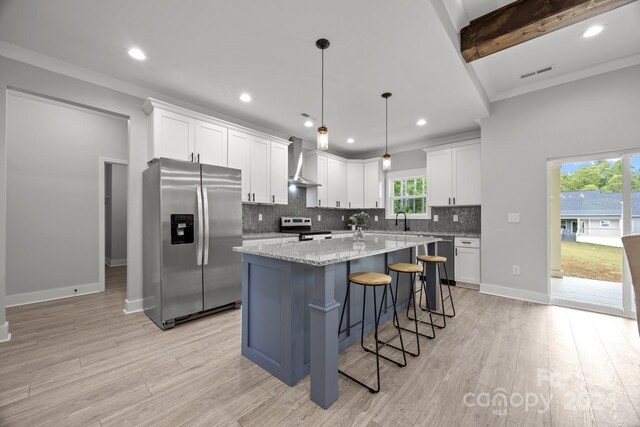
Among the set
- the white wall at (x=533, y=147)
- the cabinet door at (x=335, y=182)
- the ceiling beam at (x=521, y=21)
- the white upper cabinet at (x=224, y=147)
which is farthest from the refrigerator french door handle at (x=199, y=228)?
the white wall at (x=533, y=147)

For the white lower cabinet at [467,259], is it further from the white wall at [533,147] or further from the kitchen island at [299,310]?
the kitchen island at [299,310]

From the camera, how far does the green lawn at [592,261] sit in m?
3.27

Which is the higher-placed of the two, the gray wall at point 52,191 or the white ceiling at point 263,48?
the white ceiling at point 263,48

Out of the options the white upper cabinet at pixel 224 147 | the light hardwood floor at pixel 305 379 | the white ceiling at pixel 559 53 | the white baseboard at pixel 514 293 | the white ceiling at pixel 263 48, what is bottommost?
the light hardwood floor at pixel 305 379

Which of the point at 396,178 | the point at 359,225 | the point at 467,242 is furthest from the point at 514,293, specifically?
the point at 396,178

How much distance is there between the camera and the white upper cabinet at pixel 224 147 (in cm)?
316

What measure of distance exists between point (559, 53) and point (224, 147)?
427 centimetres

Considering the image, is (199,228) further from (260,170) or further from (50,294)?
(50,294)

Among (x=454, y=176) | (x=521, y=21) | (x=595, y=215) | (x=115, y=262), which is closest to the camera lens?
(x=521, y=21)

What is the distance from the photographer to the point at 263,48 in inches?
95.9

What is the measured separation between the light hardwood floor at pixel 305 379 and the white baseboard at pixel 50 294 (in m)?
0.79

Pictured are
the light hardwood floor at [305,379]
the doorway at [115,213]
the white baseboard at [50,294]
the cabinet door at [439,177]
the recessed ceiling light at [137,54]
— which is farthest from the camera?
the doorway at [115,213]

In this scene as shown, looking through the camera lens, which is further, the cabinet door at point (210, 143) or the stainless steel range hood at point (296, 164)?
the stainless steel range hood at point (296, 164)

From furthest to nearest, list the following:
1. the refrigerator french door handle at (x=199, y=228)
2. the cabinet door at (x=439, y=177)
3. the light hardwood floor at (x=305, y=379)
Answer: the cabinet door at (x=439, y=177) < the refrigerator french door handle at (x=199, y=228) < the light hardwood floor at (x=305, y=379)
